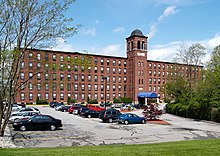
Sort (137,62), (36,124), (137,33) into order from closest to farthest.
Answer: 1. (36,124)
2. (137,62)
3. (137,33)

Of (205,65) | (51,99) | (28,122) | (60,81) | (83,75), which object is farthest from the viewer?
(83,75)

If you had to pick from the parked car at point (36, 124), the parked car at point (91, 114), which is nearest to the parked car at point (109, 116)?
the parked car at point (91, 114)

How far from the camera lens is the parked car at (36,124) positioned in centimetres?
2367

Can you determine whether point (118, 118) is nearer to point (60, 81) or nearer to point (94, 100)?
point (60, 81)

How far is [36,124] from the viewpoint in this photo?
24.3 metres

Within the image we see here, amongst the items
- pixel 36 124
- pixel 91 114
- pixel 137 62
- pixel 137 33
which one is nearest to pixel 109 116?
pixel 91 114

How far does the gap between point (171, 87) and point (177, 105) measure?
132 inches

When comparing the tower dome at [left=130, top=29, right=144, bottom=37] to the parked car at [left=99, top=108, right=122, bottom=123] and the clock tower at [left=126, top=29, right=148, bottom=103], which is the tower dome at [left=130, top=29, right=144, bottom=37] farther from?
the parked car at [left=99, top=108, right=122, bottom=123]

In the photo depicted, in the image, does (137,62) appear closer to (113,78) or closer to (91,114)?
(113,78)

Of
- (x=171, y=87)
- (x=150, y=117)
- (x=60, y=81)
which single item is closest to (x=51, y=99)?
(x=171, y=87)

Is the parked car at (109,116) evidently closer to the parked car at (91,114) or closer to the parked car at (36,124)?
the parked car at (91,114)

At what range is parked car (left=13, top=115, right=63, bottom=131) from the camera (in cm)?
2367

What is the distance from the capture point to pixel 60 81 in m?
19.7

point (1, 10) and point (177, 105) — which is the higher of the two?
point (1, 10)
